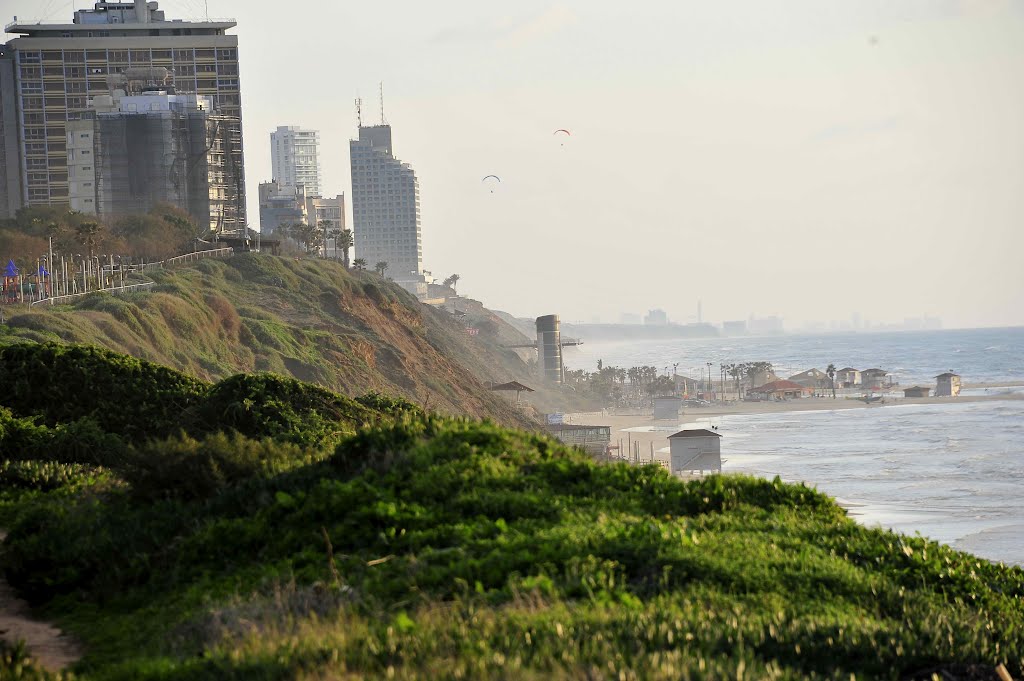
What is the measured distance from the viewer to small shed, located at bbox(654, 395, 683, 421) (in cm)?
11531

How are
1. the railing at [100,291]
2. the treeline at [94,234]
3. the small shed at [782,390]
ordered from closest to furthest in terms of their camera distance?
the railing at [100,291], the treeline at [94,234], the small shed at [782,390]

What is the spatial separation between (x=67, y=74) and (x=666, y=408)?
76461mm

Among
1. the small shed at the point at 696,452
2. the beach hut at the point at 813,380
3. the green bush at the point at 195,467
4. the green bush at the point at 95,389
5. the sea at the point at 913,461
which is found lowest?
the sea at the point at 913,461

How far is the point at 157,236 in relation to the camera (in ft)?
286

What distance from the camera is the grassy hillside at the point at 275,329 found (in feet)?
169

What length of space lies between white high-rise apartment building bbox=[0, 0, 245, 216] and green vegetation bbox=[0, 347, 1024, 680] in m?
122

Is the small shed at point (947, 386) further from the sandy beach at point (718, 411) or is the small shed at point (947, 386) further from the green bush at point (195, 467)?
the green bush at point (195, 467)

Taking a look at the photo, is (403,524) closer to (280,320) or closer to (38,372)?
(38,372)

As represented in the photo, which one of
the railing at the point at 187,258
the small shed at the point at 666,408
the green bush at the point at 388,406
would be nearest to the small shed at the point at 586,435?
the railing at the point at 187,258

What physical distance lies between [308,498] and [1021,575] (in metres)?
7.08

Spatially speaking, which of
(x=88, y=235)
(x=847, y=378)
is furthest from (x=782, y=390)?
(x=88, y=235)

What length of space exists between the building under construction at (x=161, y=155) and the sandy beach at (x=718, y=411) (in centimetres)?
4107

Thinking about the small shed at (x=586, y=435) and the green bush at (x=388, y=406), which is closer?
the green bush at (x=388, y=406)

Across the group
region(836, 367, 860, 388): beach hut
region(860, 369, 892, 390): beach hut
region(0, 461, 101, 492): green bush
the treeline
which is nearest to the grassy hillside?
the treeline
